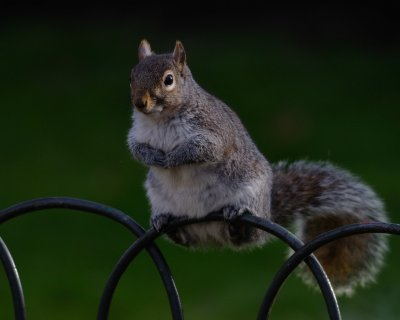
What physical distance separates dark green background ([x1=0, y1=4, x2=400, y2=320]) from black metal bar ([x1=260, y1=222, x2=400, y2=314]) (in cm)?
85

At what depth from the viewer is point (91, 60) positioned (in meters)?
5.60

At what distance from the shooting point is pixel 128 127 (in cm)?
472

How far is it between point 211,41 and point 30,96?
3.65 feet

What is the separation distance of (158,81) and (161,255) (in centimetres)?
44

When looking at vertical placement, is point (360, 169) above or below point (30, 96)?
below

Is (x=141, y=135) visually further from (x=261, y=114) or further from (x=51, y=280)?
(x=261, y=114)

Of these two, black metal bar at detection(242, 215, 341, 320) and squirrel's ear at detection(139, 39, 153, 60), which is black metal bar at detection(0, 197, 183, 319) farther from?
squirrel's ear at detection(139, 39, 153, 60)

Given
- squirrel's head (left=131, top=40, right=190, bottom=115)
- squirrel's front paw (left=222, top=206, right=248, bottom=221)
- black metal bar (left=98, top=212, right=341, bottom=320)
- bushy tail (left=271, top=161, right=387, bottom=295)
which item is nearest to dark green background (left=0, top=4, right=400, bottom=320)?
bushy tail (left=271, top=161, right=387, bottom=295)

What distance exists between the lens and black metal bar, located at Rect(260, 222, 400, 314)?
136cm

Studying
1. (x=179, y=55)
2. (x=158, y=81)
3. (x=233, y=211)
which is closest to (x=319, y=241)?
(x=233, y=211)

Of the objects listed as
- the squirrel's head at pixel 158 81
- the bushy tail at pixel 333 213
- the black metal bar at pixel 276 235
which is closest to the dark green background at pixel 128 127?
the bushy tail at pixel 333 213

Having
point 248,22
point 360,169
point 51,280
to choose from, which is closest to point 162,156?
point 51,280

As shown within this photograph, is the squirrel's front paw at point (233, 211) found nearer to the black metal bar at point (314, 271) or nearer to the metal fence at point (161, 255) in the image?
the metal fence at point (161, 255)

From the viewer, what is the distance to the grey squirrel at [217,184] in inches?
75.7
